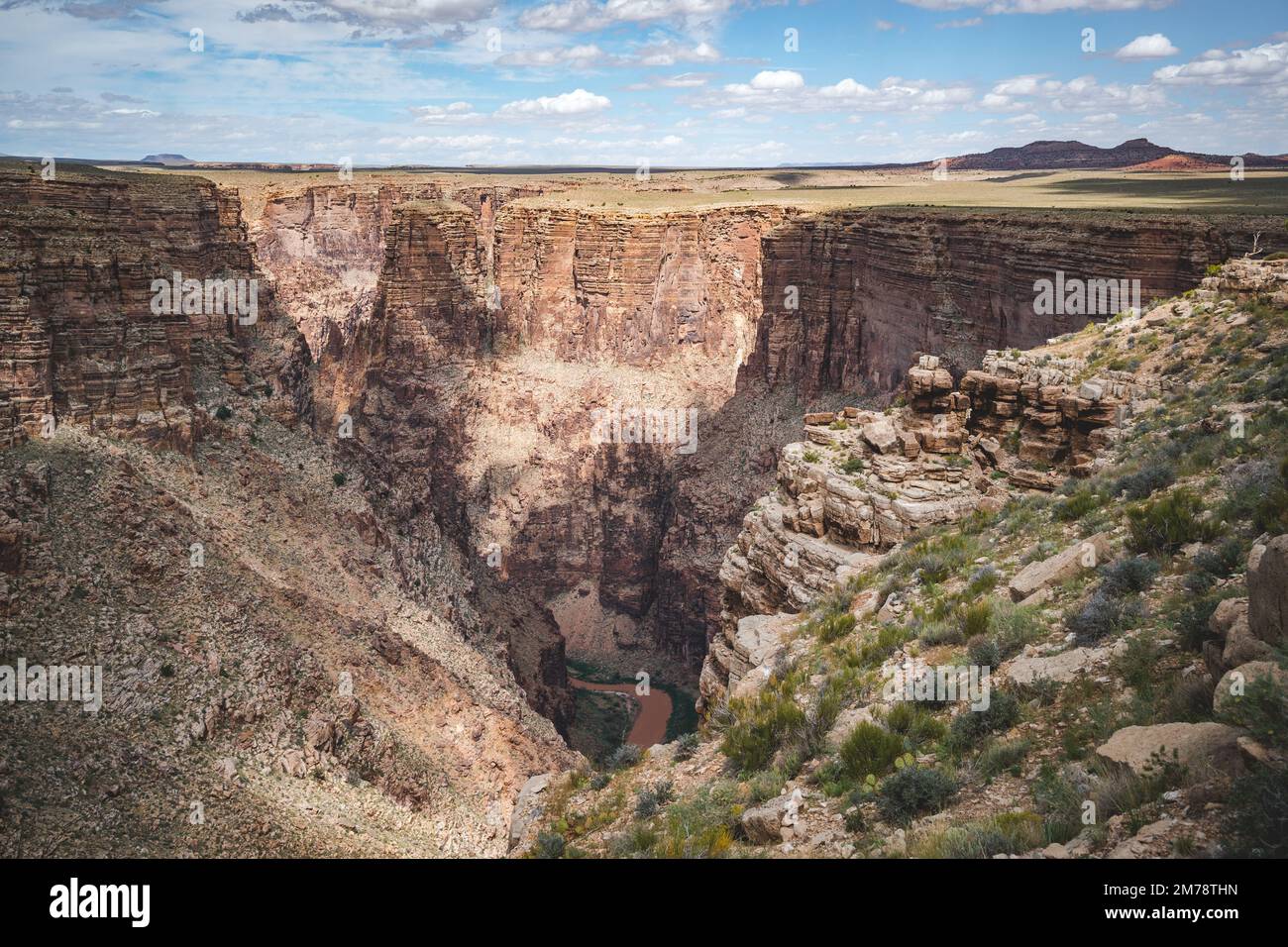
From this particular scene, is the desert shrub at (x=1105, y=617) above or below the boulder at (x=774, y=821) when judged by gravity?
above

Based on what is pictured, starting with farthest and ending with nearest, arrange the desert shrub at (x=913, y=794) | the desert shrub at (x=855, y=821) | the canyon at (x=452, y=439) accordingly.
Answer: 1. the canyon at (x=452, y=439)
2. the desert shrub at (x=855, y=821)
3. the desert shrub at (x=913, y=794)

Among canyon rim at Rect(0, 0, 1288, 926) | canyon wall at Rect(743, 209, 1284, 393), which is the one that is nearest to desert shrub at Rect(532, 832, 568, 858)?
canyon rim at Rect(0, 0, 1288, 926)

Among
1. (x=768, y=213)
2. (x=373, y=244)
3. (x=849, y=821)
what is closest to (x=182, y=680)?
(x=849, y=821)

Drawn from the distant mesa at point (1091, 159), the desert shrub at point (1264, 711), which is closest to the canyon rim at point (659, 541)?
the desert shrub at point (1264, 711)

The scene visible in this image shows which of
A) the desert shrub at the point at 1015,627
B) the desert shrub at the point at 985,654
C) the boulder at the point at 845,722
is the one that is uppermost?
the desert shrub at the point at 1015,627

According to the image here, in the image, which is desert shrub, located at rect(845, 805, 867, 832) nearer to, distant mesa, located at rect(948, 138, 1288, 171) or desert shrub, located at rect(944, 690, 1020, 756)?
desert shrub, located at rect(944, 690, 1020, 756)

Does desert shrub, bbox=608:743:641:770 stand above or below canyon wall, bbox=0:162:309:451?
below

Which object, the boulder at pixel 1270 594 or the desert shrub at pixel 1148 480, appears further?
the desert shrub at pixel 1148 480

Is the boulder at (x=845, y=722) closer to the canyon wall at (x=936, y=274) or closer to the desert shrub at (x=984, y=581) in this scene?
the desert shrub at (x=984, y=581)
